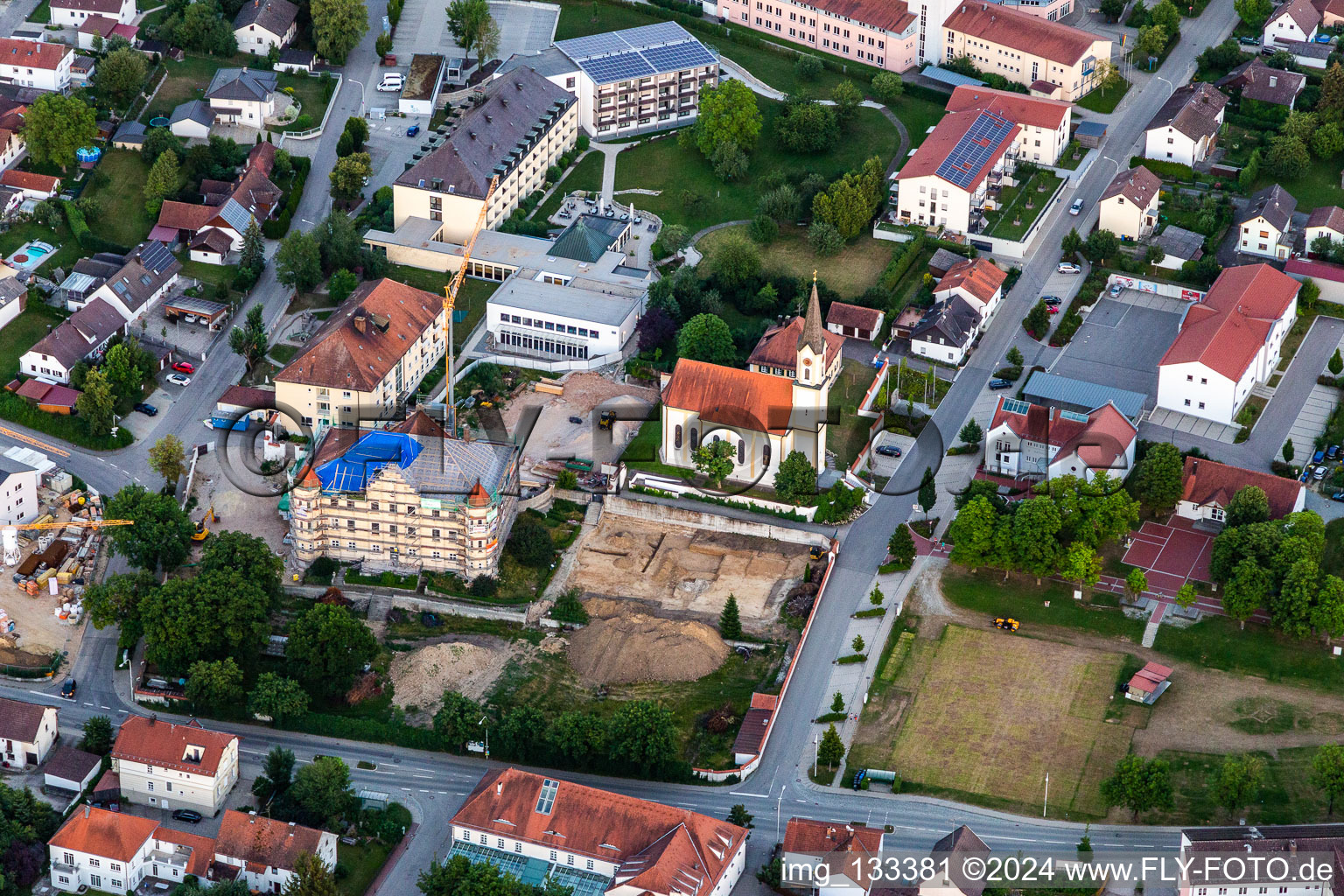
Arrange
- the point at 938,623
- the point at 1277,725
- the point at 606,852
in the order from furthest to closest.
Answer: the point at 938,623 < the point at 1277,725 < the point at 606,852

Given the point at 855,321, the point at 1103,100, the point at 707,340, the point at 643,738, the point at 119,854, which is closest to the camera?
the point at 119,854

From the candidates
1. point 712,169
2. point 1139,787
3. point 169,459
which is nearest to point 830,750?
point 1139,787

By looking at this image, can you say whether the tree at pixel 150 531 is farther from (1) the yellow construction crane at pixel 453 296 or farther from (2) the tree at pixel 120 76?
(2) the tree at pixel 120 76

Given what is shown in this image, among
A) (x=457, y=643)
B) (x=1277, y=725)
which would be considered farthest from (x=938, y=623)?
(x=457, y=643)

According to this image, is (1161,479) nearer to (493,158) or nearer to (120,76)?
(493,158)

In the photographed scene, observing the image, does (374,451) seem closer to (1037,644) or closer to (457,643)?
(457,643)

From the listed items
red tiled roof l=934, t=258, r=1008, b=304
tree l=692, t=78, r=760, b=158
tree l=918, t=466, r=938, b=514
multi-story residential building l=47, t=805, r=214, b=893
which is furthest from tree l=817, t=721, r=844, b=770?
tree l=692, t=78, r=760, b=158

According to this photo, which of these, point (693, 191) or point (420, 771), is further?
point (693, 191)

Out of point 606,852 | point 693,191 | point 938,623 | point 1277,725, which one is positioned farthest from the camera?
point 693,191
